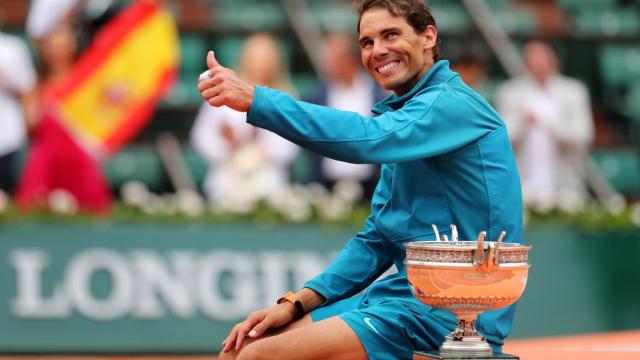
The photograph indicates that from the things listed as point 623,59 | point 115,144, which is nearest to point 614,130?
point 623,59

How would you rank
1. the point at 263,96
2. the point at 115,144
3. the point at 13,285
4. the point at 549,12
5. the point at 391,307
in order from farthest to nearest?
the point at 549,12 → the point at 115,144 → the point at 13,285 → the point at 391,307 → the point at 263,96

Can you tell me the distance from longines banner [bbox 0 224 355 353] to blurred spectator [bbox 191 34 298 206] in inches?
33.1

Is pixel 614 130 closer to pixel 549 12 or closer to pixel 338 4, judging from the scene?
pixel 549 12

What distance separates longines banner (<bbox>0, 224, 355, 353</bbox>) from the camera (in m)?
7.47

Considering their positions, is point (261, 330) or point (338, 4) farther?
point (338, 4)

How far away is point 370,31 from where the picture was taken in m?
3.60

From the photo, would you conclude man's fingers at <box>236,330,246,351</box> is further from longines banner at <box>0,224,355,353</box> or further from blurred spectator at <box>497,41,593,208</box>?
blurred spectator at <box>497,41,593,208</box>

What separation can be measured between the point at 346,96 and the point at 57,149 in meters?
1.90

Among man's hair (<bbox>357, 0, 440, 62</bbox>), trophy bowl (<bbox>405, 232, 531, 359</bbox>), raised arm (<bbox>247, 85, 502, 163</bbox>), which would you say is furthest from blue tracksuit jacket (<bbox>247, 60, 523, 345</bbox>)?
trophy bowl (<bbox>405, 232, 531, 359</bbox>)

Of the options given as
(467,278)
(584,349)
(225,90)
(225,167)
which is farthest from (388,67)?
(225,167)

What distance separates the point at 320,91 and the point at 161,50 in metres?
1.37

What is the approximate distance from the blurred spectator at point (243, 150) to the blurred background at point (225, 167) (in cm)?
1

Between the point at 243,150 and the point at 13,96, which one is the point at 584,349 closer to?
the point at 243,150

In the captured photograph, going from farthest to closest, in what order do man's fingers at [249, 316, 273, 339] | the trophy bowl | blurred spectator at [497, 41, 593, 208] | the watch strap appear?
blurred spectator at [497, 41, 593, 208] < the watch strap < man's fingers at [249, 316, 273, 339] < the trophy bowl
